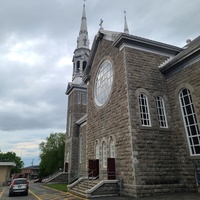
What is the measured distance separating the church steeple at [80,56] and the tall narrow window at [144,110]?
19.4 metres

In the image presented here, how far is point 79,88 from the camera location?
3014cm

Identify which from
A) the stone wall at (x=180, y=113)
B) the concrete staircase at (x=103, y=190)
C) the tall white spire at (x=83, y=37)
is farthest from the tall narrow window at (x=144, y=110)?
the tall white spire at (x=83, y=37)

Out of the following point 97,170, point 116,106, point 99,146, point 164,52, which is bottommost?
point 97,170

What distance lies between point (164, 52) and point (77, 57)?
72.5ft

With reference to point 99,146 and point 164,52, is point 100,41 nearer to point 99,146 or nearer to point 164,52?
point 164,52

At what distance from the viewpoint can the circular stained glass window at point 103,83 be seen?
15836 mm

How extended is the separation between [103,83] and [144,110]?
223 inches

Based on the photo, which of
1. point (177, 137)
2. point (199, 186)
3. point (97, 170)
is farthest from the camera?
point (97, 170)

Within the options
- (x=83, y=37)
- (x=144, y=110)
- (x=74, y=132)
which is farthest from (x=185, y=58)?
(x=83, y=37)

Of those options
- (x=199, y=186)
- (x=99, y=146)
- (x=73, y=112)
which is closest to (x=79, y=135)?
(x=73, y=112)

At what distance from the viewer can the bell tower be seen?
2592cm

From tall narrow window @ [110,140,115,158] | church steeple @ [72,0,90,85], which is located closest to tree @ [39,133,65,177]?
church steeple @ [72,0,90,85]

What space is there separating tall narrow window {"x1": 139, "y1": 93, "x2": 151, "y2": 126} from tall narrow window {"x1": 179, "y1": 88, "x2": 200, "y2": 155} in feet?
7.49

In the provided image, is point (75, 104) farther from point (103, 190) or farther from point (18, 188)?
point (103, 190)
